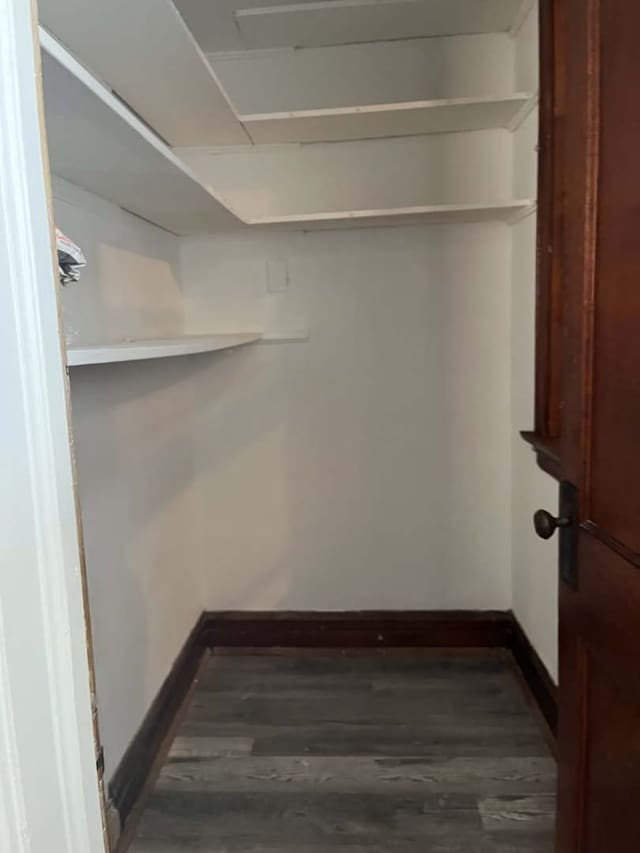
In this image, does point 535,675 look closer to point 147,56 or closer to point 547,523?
point 547,523

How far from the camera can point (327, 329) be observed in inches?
101

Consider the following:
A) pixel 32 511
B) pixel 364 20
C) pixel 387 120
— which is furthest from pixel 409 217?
pixel 32 511

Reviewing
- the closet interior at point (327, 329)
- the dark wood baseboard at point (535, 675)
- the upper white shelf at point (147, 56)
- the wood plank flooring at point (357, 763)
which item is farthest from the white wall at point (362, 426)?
the upper white shelf at point (147, 56)

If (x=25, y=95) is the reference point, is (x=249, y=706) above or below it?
below

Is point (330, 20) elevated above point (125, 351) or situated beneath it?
elevated above

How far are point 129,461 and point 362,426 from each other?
3.29ft

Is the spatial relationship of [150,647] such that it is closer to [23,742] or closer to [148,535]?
[148,535]

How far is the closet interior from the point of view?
2.04m

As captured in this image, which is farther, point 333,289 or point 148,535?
point 333,289

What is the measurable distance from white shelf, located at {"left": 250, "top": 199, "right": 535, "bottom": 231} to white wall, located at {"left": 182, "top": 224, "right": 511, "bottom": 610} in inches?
2.6

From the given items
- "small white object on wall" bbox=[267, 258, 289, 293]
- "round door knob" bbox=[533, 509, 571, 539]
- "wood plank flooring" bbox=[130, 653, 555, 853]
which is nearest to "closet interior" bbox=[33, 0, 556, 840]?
"small white object on wall" bbox=[267, 258, 289, 293]

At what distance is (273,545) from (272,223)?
1280 mm

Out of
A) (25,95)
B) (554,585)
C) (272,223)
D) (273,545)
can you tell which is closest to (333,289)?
(272,223)

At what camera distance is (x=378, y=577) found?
8.80 ft
